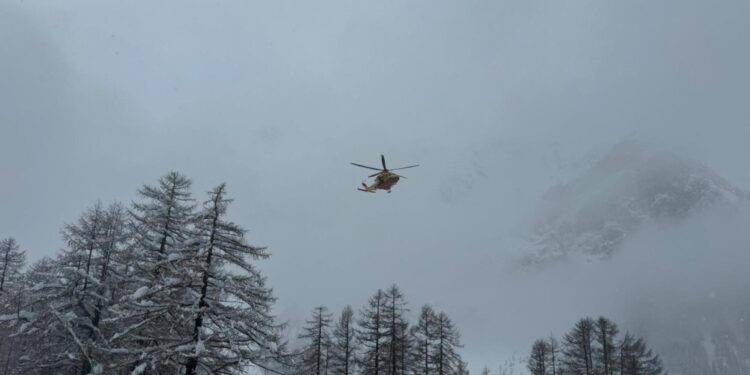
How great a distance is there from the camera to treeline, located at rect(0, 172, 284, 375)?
14.0m

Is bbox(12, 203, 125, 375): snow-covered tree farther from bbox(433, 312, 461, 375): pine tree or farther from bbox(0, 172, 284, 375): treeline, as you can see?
bbox(433, 312, 461, 375): pine tree

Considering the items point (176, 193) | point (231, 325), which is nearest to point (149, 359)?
point (231, 325)

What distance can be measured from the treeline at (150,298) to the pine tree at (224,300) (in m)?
0.03

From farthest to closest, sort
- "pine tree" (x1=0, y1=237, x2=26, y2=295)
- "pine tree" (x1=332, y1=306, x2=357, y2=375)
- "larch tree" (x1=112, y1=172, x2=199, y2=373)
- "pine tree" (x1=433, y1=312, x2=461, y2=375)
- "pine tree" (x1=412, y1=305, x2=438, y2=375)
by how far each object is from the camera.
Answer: "pine tree" (x1=332, y1=306, x2=357, y2=375) → "pine tree" (x1=412, y1=305, x2=438, y2=375) → "pine tree" (x1=433, y1=312, x2=461, y2=375) → "pine tree" (x1=0, y1=237, x2=26, y2=295) → "larch tree" (x1=112, y1=172, x2=199, y2=373)

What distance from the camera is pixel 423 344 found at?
33062mm

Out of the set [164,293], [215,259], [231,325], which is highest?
[215,259]

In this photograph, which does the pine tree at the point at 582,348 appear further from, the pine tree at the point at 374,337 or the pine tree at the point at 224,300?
the pine tree at the point at 224,300

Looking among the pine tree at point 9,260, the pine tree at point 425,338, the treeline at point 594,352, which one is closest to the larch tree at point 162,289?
the pine tree at point 9,260

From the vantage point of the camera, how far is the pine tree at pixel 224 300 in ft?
45.7

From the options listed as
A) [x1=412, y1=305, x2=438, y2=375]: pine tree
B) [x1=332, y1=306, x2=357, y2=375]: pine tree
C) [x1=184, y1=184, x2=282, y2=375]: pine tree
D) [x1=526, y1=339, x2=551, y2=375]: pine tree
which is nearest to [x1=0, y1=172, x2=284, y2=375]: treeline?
[x1=184, y1=184, x2=282, y2=375]: pine tree

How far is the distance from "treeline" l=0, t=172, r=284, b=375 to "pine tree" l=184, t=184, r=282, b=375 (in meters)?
0.03

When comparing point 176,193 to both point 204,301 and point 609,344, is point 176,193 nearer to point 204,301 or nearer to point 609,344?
point 204,301

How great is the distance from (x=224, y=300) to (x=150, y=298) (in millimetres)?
2181

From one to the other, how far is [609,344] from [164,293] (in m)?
37.3
